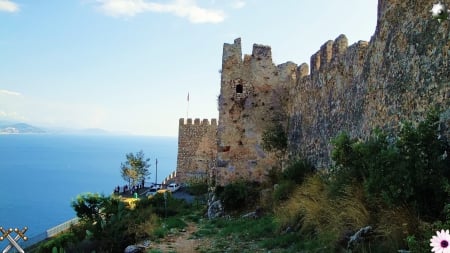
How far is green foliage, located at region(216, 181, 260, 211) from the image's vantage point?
53.8ft

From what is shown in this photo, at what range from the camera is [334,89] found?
12.5 metres

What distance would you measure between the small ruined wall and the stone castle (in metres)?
18.9

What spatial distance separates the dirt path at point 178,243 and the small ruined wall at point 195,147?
23.1 meters

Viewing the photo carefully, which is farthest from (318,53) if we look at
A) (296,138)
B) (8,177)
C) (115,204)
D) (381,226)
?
(8,177)

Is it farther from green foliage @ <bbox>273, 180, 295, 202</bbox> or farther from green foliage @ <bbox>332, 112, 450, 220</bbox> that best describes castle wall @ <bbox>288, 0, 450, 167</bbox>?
green foliage @ <bbox>273, 180, 295, 202</bbox>

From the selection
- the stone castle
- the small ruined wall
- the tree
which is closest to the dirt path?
the stone castle

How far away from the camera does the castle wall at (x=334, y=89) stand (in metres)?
7.08

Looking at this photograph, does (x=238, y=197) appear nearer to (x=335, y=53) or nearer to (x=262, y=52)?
(x=262, y=52)

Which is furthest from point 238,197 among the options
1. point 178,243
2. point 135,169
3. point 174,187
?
point 135,169

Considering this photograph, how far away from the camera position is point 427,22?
7117mm

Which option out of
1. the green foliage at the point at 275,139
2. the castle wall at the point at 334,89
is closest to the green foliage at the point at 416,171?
the castle wall at the point at 334,89

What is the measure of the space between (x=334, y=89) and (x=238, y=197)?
19.4 ft

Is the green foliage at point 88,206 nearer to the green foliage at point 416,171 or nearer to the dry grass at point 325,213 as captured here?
the dry grass at point 325,213

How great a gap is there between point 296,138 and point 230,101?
11.0ft
